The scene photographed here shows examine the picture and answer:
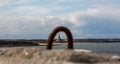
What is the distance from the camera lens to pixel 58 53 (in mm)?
11516

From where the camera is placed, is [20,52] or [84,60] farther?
[20,52]

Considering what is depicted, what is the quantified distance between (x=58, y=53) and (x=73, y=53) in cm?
99

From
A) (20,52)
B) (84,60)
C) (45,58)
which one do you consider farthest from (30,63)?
(84,60)

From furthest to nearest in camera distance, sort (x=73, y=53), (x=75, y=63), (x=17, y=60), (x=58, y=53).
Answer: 1. (x=17, y=60)
2. (x=58, y=53)
3. (x=73, y=53)
4. (x=75, y=63)

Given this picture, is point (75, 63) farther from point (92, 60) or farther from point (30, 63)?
point (30, 63)

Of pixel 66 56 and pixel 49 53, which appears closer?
pixel 66 56

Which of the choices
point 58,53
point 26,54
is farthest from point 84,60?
point 26,54

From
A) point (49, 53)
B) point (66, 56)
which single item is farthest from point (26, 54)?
point (66, 56)

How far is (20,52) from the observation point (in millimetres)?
13719

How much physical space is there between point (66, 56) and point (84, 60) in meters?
0.77

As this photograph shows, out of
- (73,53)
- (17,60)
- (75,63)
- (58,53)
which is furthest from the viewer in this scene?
(17,60)

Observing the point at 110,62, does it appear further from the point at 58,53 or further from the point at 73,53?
the point at 58,53

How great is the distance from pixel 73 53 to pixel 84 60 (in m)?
0.52

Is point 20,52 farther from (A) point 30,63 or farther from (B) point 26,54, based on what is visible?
(A) point 30,63
